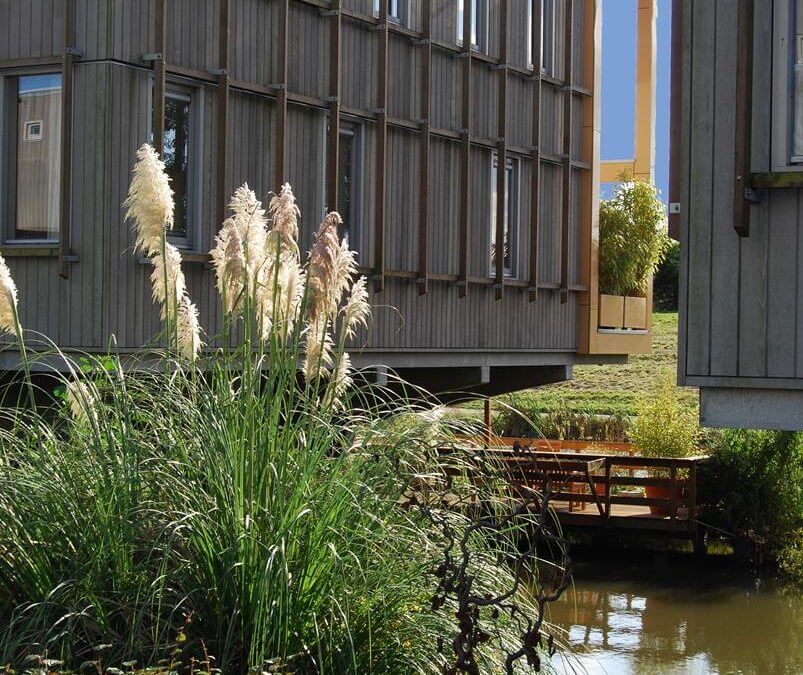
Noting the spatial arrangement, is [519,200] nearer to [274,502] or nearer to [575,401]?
[274,502]

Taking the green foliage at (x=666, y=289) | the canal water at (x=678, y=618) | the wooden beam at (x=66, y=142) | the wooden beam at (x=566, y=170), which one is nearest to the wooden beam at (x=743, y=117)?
the canal water at (x=678, y=618)

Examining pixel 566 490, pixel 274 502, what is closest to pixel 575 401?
pixel 566 490

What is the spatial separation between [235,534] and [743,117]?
3.87 meters

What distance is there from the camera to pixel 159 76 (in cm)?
1169

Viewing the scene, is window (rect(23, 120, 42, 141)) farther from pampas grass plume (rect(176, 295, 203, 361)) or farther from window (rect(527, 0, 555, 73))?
window (rect(527, 0, 555, 73))

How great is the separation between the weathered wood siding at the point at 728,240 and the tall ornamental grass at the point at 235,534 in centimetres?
248

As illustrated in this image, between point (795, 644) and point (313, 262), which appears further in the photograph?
point (795, 644)

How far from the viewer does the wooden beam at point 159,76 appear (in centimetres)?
1161

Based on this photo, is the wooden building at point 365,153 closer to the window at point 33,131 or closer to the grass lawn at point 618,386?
the window at point 33,131

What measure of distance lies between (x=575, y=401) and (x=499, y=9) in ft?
62.5

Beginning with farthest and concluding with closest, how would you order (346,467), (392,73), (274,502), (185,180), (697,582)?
(697,582) → (392,73) → (185,180) → (346,467) → (274,502)

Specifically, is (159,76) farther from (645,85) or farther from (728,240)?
(645,85)

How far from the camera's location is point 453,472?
702 cm

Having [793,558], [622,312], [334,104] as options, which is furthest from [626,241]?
[334,104]
